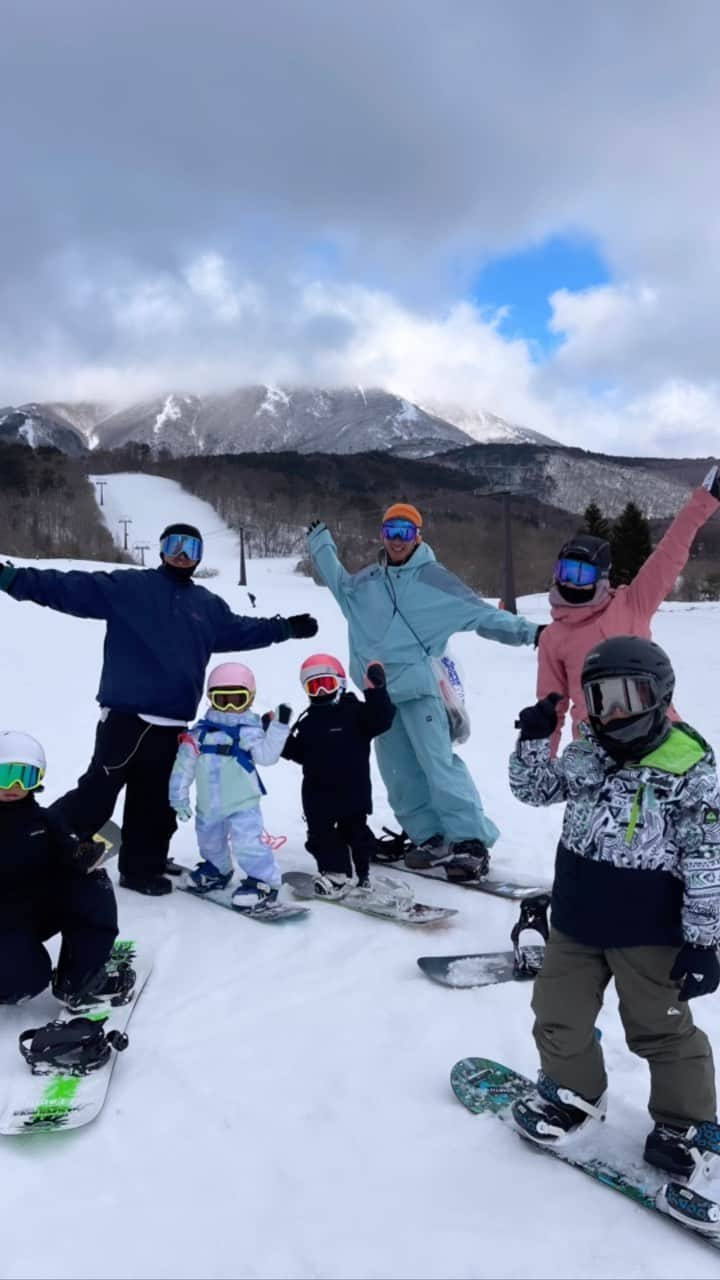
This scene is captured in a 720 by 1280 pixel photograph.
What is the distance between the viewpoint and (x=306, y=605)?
26641mm

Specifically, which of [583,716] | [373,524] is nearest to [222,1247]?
[583,716]

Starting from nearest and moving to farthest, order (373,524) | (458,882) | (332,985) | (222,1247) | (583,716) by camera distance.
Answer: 1. (222,1247)
2. (332,985)
3. (583,716)
4. (458,882)
5. (373,524)

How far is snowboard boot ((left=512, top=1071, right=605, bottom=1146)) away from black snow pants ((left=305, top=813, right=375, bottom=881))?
225 centimetres

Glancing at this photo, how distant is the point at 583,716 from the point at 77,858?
8.14 ft

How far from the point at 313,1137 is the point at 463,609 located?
308 cm

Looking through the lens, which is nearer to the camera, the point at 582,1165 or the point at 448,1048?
the point at 582,1165

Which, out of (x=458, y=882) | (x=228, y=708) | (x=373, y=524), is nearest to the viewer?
(x=228, y=708)

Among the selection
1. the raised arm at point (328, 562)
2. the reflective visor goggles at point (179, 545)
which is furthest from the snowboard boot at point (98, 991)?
the raised arm at point (328, 562)

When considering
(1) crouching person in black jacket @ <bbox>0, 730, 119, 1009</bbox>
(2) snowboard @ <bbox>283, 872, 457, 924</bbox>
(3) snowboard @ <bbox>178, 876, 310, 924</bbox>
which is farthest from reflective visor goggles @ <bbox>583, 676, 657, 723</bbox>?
(3) snowboard @ <bbox>178, 876, 310, 924</bbox>

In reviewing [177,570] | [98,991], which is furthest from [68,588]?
[98,991]

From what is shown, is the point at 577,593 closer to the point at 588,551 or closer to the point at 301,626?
the point at 588,551

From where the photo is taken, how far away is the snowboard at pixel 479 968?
3.72m

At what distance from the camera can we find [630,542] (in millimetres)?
34469

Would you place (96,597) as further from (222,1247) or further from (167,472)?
(167,472)
